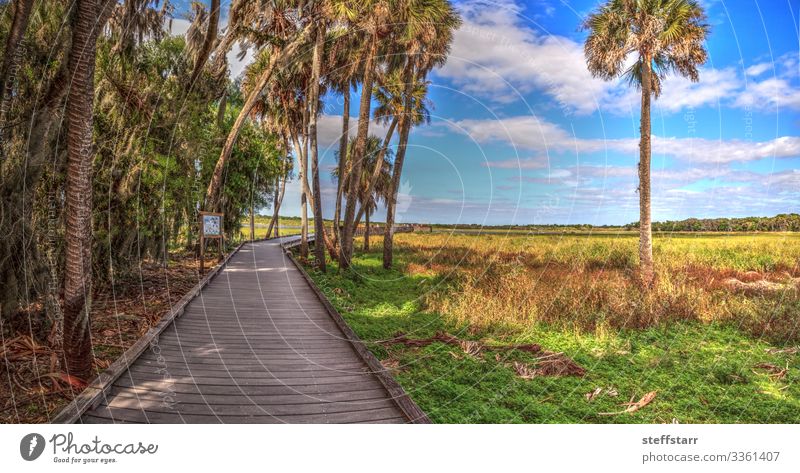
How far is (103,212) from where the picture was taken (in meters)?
9.12

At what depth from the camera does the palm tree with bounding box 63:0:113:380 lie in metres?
4.23

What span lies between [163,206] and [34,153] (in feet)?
19.8

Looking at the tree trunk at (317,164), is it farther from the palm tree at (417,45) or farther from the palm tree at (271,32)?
the palm tree at (417,45)

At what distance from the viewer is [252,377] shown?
502 cm

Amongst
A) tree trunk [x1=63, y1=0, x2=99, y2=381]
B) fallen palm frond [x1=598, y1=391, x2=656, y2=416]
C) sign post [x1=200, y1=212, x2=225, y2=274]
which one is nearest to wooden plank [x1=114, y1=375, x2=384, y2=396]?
tree trunk [x1=63, y1=0, x2=99, y2=381]

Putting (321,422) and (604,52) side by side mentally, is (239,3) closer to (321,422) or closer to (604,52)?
(604,52)

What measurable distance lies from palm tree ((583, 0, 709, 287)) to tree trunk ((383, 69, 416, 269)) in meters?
7.18

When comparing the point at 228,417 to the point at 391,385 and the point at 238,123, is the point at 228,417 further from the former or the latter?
the point at 238,123

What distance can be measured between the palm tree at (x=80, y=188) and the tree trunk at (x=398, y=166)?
45.7 ft

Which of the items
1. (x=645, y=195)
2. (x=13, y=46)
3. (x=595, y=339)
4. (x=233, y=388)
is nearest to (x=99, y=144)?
(x=13, y=46)
